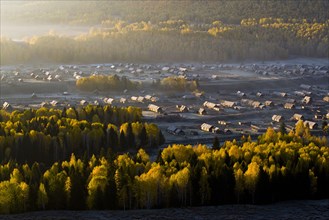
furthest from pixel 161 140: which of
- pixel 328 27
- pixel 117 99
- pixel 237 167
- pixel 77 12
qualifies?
pixel 77 12

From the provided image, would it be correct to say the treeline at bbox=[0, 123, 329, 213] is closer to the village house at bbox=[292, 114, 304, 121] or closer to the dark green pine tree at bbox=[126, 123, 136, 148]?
the dark green pine tree at bbox=[126, 123, 136, 148]

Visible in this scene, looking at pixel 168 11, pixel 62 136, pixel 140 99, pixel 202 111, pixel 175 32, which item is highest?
pixel 168 11

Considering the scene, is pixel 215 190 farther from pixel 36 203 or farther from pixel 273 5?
pixel 273 5

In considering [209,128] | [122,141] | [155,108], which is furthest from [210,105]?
[122,141]

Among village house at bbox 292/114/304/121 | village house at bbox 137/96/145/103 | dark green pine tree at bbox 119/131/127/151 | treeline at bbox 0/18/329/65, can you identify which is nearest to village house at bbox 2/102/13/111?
village house at bbox 137/96/145/103

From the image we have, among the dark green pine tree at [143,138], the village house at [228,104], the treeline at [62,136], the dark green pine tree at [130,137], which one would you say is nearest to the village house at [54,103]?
the treeline at [62,136]

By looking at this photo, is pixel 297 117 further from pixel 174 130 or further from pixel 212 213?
pixel 212 213
